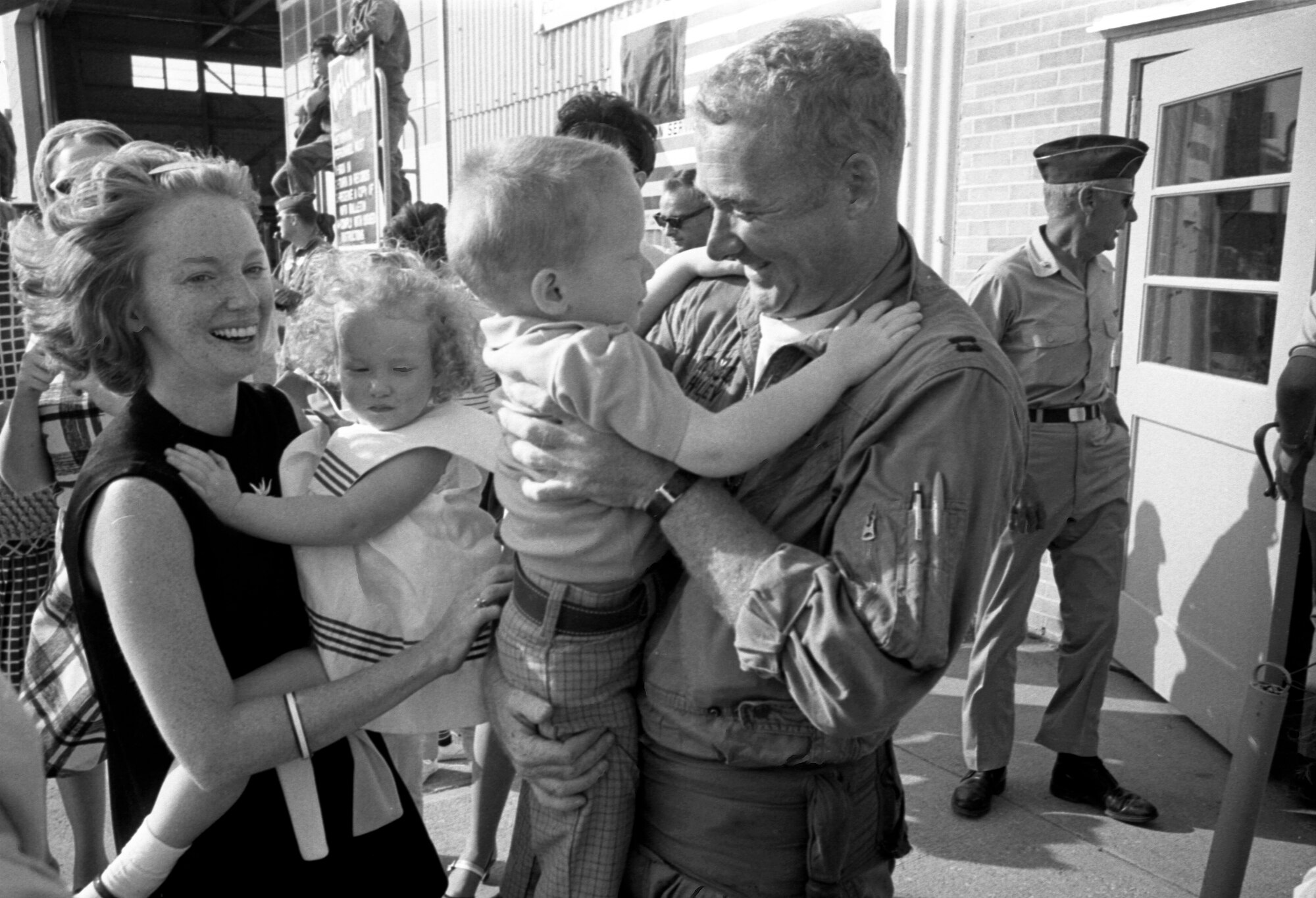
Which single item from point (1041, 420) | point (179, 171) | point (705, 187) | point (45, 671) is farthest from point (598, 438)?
point (1041, 420)

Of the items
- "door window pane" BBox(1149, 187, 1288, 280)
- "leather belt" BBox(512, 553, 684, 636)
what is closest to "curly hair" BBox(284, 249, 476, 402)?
"leather belt" BBox(512, 553, 684, 636)

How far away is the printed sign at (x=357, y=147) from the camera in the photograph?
18.2 ft

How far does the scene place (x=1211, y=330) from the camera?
13.5 ft

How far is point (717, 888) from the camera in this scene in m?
1.56

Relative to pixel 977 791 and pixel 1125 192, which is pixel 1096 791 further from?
pixel 1125 192

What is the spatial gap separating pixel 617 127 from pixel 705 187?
2283 mm

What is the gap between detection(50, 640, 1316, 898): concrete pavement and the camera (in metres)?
3.18

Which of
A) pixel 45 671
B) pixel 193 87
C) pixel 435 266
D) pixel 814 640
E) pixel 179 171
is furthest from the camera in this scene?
pixel 193 87

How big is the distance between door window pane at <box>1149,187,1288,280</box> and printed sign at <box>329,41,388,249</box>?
3.62 metres

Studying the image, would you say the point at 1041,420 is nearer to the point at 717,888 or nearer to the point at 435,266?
the point at 435,266

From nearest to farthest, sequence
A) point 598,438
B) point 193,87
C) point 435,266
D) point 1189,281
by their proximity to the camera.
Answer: point 598,438 < point 435,266 < point 1189,281 < point 193,87

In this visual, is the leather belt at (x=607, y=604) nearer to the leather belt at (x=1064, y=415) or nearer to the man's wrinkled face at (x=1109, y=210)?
the leather belt at (x=1064, y=415)

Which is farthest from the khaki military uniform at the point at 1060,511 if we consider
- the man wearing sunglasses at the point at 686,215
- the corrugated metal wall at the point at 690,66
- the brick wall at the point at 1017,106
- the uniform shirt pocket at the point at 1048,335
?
the corrugated metal wall at the point at 690,66

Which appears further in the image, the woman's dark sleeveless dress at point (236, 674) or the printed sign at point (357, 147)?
the printed sign at point (357, 147)
